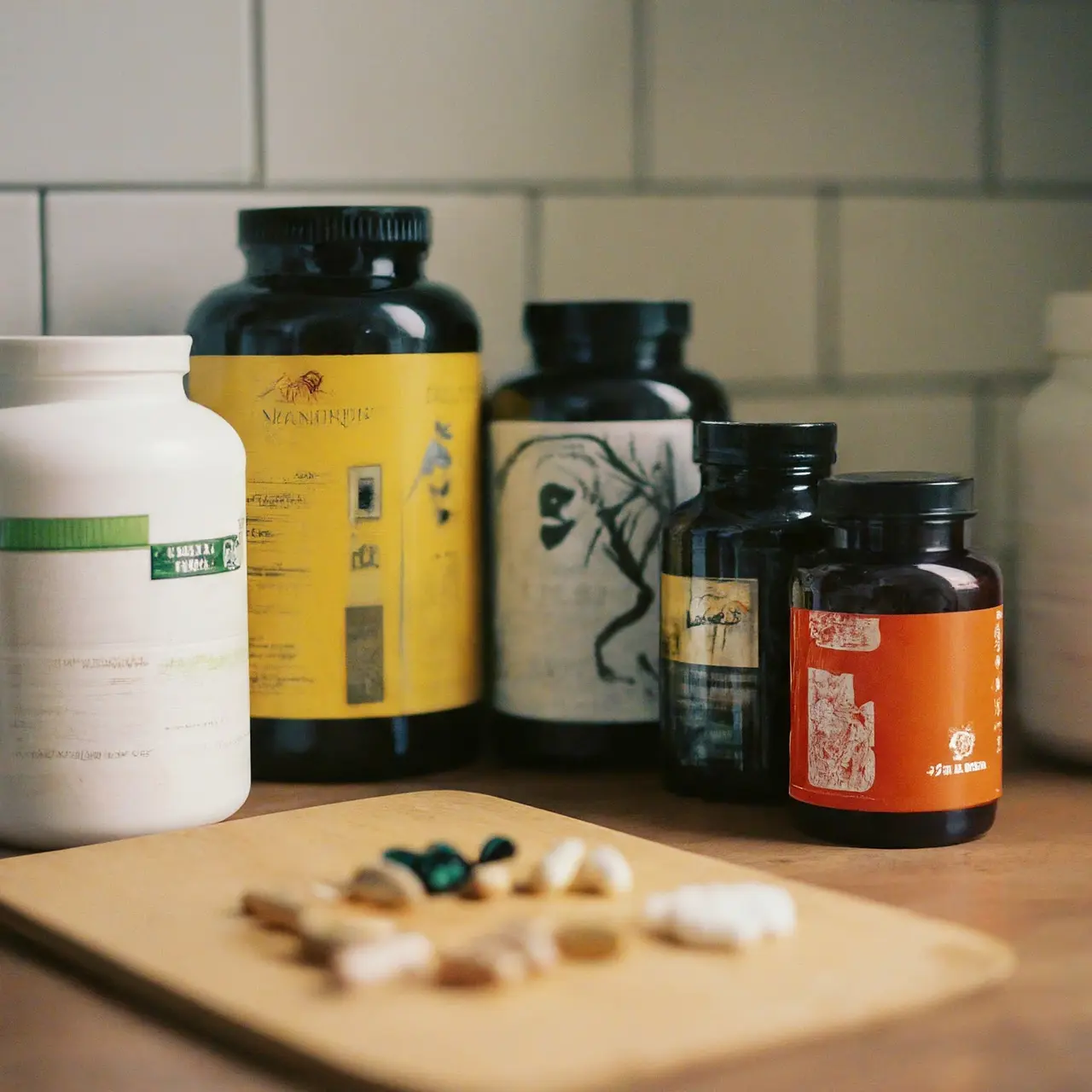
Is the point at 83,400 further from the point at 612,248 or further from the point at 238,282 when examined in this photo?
the point at 612,248

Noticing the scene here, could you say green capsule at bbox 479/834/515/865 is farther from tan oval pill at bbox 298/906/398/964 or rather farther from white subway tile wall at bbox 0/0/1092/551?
white subway tile wall at bbox 0/0/1092/551

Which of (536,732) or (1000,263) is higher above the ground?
(1000,263)

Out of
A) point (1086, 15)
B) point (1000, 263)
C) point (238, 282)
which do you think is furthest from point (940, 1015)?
point (1086, 15)

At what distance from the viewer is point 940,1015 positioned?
1.82 feet

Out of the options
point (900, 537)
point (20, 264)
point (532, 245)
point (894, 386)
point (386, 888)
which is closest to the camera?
point (386, 888)

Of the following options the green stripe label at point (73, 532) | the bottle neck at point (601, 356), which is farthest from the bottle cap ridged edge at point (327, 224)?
the green stripe label at point (73, 532)

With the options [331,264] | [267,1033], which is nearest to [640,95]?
[331,264]

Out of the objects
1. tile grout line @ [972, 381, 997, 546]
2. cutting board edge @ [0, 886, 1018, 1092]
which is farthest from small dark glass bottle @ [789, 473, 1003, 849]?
tile grout line @ [972, 381, 997, 546]

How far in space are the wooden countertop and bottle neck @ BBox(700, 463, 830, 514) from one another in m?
0.16

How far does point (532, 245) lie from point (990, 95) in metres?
0.37

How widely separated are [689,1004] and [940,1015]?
0.09 metres

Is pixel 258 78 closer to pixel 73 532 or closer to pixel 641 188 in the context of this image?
pixel 641 188

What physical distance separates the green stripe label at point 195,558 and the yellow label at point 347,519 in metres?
0.08

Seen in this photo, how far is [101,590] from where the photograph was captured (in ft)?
2.42
